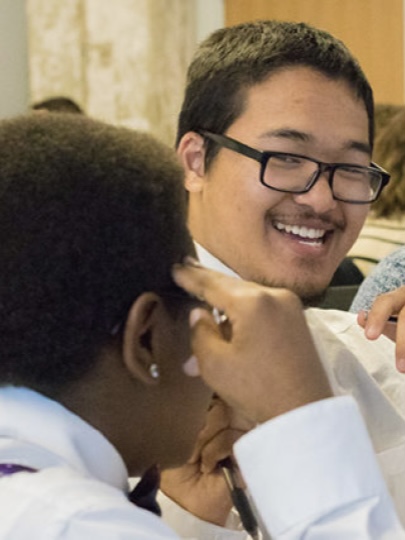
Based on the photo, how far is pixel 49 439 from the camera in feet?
2.79

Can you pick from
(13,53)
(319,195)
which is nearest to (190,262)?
(319,195)

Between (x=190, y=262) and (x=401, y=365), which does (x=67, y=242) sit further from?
(x=401, y=365)

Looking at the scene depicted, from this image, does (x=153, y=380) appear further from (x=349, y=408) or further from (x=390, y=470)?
(x=390, y=470)

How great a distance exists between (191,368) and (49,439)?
0.58 ft

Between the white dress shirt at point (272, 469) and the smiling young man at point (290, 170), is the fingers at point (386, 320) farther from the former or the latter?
the white dress shirt at point (272, 469)

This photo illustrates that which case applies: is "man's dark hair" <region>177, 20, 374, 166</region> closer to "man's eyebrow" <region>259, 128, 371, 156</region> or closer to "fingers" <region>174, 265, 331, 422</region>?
"man's eyebrow" <region>259, 128, 371, 156</region>

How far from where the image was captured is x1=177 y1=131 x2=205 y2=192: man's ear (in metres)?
1.54

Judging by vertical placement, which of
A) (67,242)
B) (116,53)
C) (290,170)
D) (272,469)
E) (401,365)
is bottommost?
(116,53)

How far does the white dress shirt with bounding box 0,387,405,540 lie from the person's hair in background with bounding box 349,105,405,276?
1824 mm

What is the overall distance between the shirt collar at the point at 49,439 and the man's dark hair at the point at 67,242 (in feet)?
0.06

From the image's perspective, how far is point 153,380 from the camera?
918mm

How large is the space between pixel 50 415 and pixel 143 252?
0.17 m

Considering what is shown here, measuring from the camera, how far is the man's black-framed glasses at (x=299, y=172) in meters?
1.46

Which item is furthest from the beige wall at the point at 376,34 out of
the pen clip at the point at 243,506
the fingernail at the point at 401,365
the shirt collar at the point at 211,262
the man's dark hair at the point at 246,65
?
the pen clip at the point at 243,506
